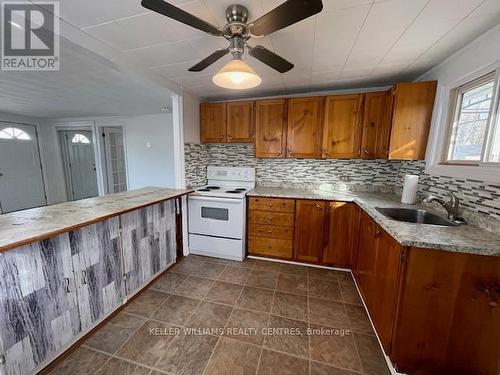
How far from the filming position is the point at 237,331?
1596 mm

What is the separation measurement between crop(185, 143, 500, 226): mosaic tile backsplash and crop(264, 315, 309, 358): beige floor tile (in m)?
1.73

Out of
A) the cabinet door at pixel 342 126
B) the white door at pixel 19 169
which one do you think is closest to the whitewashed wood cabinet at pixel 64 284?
the cabinet door at pixel 342 126

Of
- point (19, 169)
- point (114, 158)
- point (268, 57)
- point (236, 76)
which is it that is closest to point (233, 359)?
point (236, 76)

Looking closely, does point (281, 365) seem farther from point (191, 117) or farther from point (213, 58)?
point (191, 117)

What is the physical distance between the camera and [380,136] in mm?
2332

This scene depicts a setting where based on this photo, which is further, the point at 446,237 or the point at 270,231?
the point at 270,231

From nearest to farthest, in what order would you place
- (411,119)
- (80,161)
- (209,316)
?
(209,316)
(411,119)
(80,161)

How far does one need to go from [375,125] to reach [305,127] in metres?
0.79

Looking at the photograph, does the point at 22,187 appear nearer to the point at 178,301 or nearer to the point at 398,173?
the point at 178,301

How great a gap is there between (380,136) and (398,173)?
2.10 ft

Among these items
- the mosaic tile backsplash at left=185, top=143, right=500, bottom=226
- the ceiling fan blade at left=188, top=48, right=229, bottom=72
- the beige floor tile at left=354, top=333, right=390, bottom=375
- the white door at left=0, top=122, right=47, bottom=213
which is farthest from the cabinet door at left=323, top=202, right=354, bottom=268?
the white door at left=0, top=122, right=47, bottom=213

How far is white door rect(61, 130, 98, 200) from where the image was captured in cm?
494

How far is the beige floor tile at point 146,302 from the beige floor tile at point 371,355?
5.52 feet

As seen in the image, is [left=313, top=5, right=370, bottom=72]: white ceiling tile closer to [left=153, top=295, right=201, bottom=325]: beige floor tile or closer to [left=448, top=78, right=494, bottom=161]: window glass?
[left=448, top=78, right=494, bottom=161]: window glass
